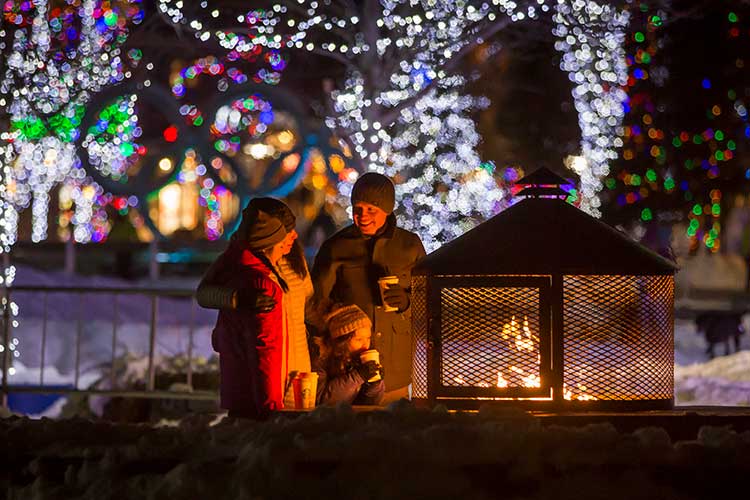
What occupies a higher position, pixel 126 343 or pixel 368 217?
pixel 368 217

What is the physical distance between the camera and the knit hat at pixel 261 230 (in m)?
7.00

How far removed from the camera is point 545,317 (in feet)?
20.6

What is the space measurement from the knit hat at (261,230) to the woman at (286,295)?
0.02 metres

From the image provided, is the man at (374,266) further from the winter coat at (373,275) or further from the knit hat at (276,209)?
the knit hat at (276,209)

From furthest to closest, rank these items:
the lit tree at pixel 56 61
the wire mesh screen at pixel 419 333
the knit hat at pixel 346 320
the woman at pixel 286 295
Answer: the lit tree at pixel 56 61
the knit hat at pixel 346 320
the woman at pixel 286 295
the wire mesh screen at pixel 419 333

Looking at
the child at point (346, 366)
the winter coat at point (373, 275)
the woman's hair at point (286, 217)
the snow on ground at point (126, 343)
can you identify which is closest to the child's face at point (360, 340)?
the child at point (346, 366)

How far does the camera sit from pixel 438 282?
6.44m

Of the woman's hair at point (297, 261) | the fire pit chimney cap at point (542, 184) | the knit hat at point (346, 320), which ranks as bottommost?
the knit hat at point (346, 320)

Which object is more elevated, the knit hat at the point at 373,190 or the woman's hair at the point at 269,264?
the knit hat at the point at 373,190

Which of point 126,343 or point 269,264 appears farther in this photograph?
point 126,343

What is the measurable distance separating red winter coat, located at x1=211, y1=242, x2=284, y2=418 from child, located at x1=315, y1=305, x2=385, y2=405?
64 centimetres

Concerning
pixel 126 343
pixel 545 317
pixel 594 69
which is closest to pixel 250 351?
pixel 545 317

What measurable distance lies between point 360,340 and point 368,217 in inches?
28.8

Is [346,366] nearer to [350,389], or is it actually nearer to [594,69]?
[350,389]
